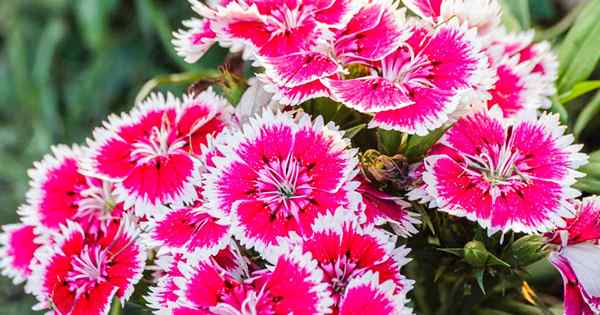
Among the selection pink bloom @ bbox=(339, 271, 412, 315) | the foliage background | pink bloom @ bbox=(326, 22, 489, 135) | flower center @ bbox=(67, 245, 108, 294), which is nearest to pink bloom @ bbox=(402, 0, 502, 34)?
pink bloom @ bbox=(326, 22, 489, 135)

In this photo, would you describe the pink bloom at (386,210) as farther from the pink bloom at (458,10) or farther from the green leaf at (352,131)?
the pink bloom at (458,10)

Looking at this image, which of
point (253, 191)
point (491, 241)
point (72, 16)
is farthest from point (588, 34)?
point (72, 16)

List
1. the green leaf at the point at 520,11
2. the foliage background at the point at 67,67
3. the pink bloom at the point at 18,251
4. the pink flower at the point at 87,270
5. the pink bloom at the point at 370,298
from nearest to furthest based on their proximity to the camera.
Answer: the pink bloom at the point at 370,298 → the pink flower at the point at 87,270 → the pink bloom at the point at 18,251 → the green leaf at the point at 520,11 → the foliage background at the point at 67,67

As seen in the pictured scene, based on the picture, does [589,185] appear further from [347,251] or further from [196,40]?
[196,40]

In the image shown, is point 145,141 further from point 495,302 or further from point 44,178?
point 495,302

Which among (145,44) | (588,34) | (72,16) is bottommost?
(588,34)

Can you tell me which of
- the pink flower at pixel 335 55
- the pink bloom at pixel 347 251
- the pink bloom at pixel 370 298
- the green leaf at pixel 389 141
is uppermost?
the pink flower at pixel 335 55

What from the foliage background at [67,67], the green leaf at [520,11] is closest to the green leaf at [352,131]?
the green leaf at [520,11]
